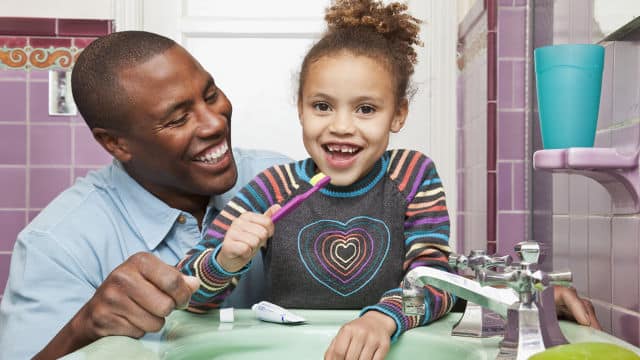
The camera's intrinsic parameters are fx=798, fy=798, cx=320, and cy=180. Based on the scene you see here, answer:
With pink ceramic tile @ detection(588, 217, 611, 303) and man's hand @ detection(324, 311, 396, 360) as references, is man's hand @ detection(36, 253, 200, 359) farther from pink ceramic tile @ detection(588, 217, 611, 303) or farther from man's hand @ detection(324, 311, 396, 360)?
pink ceramic tile @ detection(588, 217, 611, 303)

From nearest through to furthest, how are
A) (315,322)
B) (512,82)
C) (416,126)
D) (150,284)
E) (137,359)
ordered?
(137,359)
(150,284)
(315,322)
(512,82)
(416,126)

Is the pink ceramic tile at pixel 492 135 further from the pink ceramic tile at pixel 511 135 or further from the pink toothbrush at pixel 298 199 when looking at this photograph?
the pink toothbrush at pixel 298 199

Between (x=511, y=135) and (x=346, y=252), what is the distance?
1.02 m

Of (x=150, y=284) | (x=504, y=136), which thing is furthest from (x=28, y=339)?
(x=504, y=136)

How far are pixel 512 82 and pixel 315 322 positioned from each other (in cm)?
114

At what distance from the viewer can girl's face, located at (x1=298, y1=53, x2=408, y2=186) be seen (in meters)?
1.05

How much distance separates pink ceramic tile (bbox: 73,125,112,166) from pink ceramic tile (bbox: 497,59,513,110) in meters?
1.12

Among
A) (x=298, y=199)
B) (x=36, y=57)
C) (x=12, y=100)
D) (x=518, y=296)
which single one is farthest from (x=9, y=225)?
(x=518, y=296)

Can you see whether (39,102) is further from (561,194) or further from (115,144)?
(561,194)

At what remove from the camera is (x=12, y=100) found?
228cm

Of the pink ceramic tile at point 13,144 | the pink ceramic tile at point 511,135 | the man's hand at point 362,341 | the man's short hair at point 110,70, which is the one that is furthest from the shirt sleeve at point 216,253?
the pink ceramic tile at point 13,144

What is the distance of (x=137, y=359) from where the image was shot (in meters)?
0.75

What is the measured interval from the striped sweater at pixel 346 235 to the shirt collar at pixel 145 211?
0.79 ft

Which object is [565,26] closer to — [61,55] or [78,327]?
[78,327]
